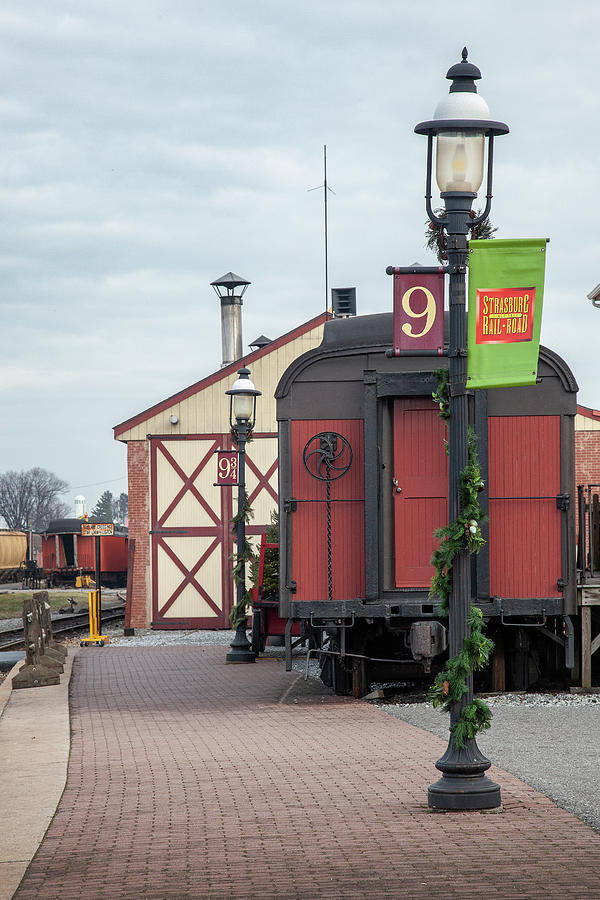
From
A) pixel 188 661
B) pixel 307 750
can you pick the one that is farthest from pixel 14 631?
pixel 307 750

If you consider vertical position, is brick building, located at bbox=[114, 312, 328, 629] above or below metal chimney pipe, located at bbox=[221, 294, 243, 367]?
below

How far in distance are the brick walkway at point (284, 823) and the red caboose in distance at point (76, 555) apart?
124ft

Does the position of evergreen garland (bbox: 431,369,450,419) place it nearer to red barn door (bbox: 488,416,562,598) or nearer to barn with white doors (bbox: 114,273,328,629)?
red barn door (bbox: 488,416,562,598)

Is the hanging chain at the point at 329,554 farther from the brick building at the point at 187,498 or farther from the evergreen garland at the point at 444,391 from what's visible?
the brick building at the point at 187,498

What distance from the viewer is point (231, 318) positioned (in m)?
30.5

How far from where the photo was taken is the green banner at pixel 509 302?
283 inches

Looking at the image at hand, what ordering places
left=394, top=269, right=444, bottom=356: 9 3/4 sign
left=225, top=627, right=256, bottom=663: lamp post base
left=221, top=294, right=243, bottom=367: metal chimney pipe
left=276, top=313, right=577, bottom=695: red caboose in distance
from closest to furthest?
1. left=394, top=269, right=444, bottom=356: 9 3/4 sign
2. left=276, top=313, right=577, bottom=695: red caboose in distance
3. left=225, top=627, right=256, bottom=663: lamp post base
4. left=221, top=294, right=243, bottom=367: metal chimney pipe

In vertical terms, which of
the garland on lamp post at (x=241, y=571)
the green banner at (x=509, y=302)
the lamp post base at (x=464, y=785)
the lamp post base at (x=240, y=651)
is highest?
the green banner at (x=509, y=302)

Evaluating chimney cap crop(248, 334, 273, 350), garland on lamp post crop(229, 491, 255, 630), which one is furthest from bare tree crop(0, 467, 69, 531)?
garland on lamp post crop(229, 491, 255, 630)

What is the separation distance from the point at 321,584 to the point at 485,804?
563 cm

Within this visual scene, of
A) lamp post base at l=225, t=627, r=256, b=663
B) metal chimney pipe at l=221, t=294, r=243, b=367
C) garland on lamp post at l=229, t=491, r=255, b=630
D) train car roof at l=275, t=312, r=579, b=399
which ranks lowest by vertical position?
lamp post base at l=225, t=627, r=256, b=663

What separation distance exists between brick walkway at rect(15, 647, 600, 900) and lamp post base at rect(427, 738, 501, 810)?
99 millimetres

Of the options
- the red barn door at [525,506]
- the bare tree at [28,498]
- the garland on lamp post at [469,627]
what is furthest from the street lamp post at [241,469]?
the bare tree at [28,498]

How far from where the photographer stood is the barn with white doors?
26219mm
